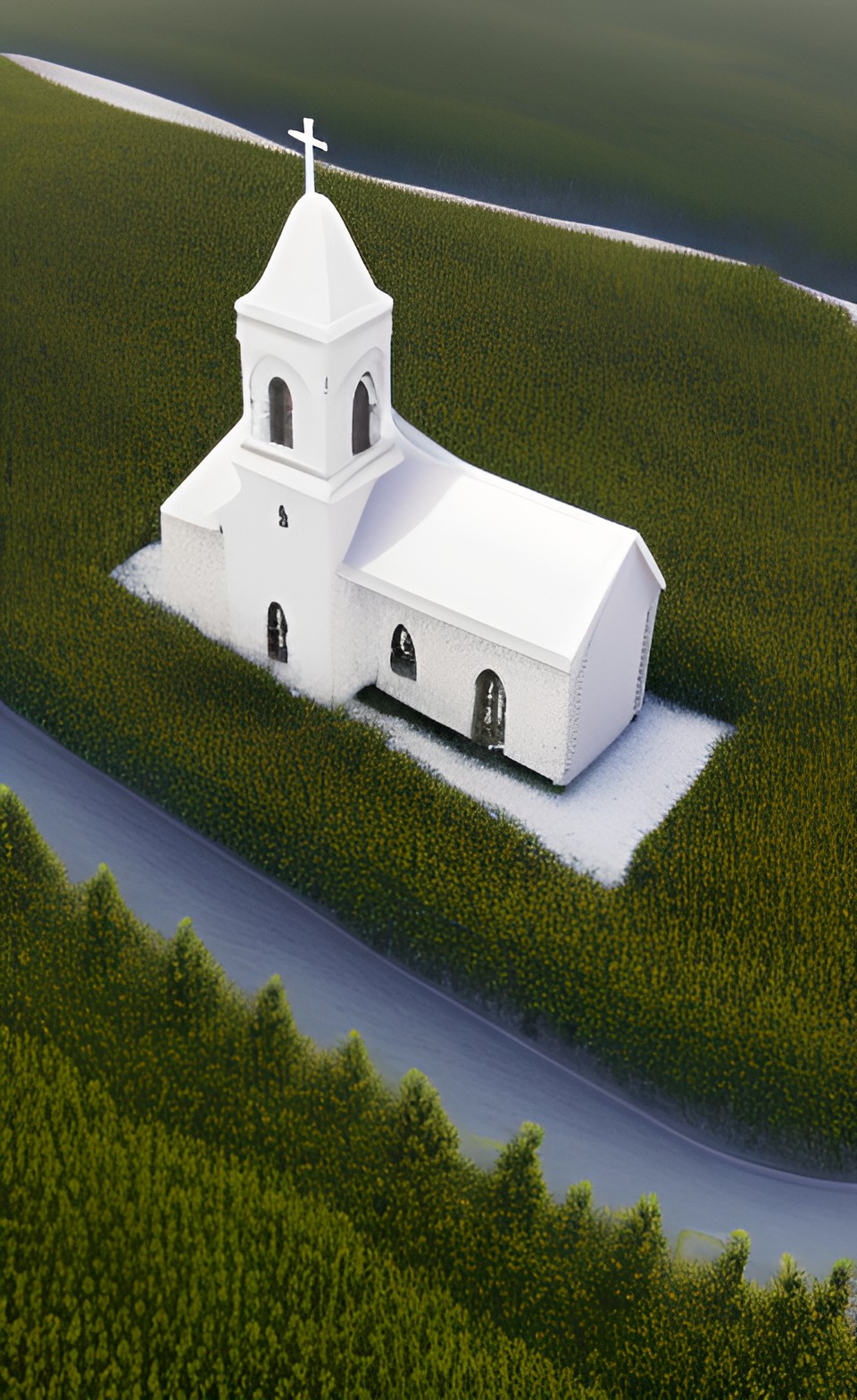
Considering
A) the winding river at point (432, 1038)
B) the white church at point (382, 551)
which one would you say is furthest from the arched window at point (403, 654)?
the winding river at point (432, 1038)

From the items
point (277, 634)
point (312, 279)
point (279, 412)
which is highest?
point (312, 279)

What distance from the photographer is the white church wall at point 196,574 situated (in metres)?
25.0

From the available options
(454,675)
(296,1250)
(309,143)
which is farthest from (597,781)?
(309,143)

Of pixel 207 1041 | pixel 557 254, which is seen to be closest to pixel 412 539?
pixel 207 1041

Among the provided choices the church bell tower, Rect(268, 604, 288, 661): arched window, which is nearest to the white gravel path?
Rect(268, 604, 288, 661): arched window

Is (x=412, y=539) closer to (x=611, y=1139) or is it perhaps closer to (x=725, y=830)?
(x=725, y=830)

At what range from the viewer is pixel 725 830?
23.1 metres

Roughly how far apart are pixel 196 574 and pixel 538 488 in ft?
29.4

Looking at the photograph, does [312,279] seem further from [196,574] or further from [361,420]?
[196,574]

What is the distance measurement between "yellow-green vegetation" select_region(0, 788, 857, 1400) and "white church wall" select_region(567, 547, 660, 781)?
6669 mm

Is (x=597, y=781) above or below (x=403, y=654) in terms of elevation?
below

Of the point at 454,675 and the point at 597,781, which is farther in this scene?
the point at 597,781

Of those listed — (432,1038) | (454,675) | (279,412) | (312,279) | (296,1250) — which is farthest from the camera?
(454,675)

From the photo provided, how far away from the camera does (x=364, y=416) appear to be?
23.1 meters
